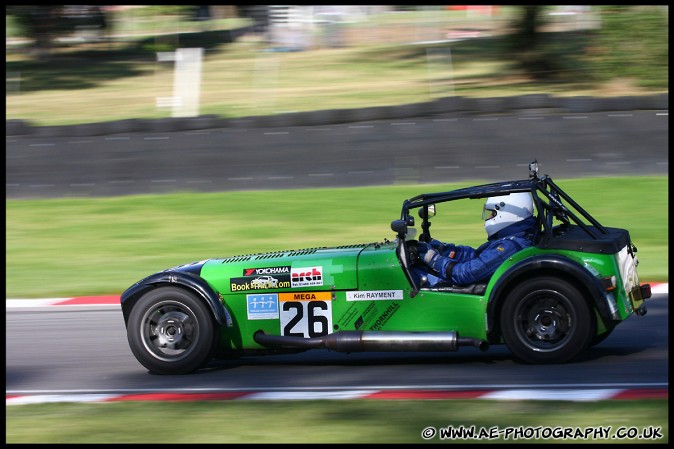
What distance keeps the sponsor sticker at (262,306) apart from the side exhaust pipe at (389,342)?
0.25m

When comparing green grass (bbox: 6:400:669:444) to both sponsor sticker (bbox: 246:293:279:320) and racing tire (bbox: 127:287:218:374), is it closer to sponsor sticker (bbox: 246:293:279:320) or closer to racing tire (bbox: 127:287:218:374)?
racing tire (bbox: 127:287:218:374)

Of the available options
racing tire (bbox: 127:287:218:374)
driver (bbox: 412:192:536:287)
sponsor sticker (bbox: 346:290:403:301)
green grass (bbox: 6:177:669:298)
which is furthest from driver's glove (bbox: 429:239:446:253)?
green grass (bbox: 6:177:669:298)

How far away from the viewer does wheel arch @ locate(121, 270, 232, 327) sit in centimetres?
665

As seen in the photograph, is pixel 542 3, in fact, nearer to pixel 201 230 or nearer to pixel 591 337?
pixel 201 230

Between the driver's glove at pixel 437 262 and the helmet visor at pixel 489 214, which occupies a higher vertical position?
the helmet visor at pixel 489 214

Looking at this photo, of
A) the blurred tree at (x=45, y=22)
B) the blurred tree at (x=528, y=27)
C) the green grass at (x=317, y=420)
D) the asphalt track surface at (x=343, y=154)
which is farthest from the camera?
the blurred tree at (x=45, y=22)

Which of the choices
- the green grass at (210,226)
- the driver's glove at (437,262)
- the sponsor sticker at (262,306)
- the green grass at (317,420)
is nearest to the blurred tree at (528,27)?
the green grass at (210,226)

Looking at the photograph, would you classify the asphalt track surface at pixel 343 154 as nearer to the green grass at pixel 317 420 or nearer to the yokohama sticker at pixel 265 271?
the yokohama sticker at pixel 265 271

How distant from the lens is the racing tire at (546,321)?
623 cm

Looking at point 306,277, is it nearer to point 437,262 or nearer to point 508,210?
point 437,262

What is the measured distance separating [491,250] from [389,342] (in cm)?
93

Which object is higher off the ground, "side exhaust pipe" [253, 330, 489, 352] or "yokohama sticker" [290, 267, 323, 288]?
"yokohama sticker" [290, 267, 323, 288]

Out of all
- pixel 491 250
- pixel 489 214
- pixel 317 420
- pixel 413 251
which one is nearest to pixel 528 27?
pixel 489 214

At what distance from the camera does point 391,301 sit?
650 centimetres
